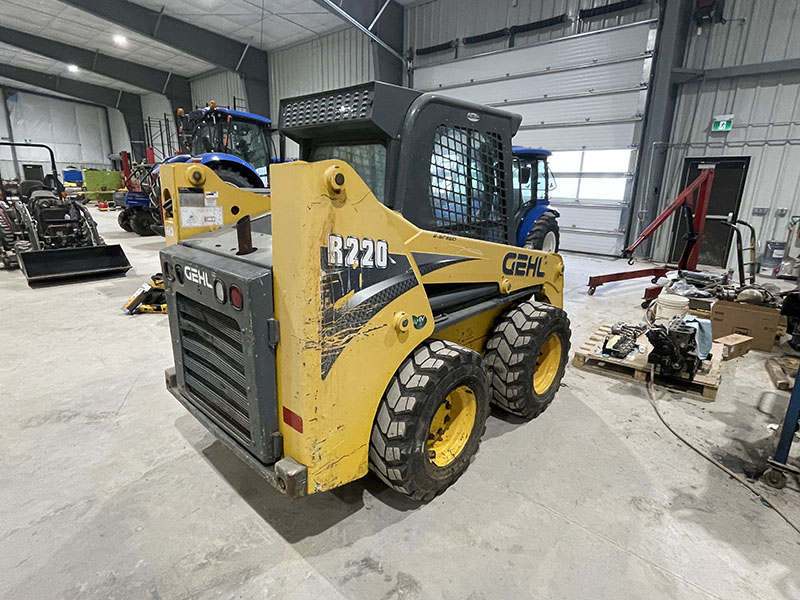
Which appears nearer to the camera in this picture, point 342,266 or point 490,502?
point 342,266

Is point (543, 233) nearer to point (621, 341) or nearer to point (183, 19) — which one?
point (621, 341)

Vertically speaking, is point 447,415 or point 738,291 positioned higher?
point 738,291

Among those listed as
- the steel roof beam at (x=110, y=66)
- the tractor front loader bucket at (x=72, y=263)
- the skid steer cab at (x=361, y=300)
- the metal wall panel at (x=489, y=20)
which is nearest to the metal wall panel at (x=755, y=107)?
the metal wall panel at (x=489, y=20)

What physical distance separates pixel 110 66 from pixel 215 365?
19.5 meters

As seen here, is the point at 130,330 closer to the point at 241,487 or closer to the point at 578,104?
the point at 241,487

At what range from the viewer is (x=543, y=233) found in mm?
7633

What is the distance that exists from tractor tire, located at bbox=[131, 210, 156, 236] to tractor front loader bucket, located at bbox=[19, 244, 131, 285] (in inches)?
184

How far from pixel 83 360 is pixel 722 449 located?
5.20 meters

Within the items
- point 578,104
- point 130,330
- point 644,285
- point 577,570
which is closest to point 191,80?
point 578,104

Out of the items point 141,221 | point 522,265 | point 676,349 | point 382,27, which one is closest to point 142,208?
point 141,221

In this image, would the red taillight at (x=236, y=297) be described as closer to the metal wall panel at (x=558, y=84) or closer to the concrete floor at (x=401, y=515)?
the concrete floor at (x=401, y=515)

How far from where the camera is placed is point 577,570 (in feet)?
6.12

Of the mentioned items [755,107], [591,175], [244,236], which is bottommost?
[244,236]

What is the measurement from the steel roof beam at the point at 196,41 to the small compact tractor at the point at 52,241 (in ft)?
19.1
